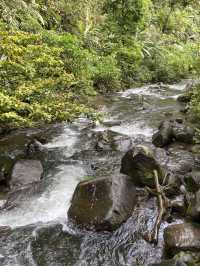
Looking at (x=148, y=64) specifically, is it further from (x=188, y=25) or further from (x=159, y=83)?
(x=188, y=25)

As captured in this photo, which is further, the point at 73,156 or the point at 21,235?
the point at 73,156

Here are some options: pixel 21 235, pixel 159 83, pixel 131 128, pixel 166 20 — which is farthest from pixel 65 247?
pixel 166 20

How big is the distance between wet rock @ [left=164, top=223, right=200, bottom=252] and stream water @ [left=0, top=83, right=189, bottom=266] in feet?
0.83

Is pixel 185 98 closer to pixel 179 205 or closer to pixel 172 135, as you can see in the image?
pixel 172 135

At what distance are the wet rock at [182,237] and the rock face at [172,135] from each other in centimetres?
472

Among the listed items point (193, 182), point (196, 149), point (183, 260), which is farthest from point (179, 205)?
point (196, 149)

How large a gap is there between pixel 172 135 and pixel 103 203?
4.88 meters

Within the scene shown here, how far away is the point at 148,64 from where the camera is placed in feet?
76.3

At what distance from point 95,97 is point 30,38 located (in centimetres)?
819

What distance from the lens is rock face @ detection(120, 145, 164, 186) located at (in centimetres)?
786

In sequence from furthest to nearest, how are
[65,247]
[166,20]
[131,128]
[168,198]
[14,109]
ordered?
[166,20] → [131,128] → [14,109] → [168,198] → [65,247]

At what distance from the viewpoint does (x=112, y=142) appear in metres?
11.0

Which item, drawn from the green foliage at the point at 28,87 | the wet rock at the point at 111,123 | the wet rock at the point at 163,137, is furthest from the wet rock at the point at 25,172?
the wet rock at the point at 111,123

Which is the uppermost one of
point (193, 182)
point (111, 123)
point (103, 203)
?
point (103, 203)
